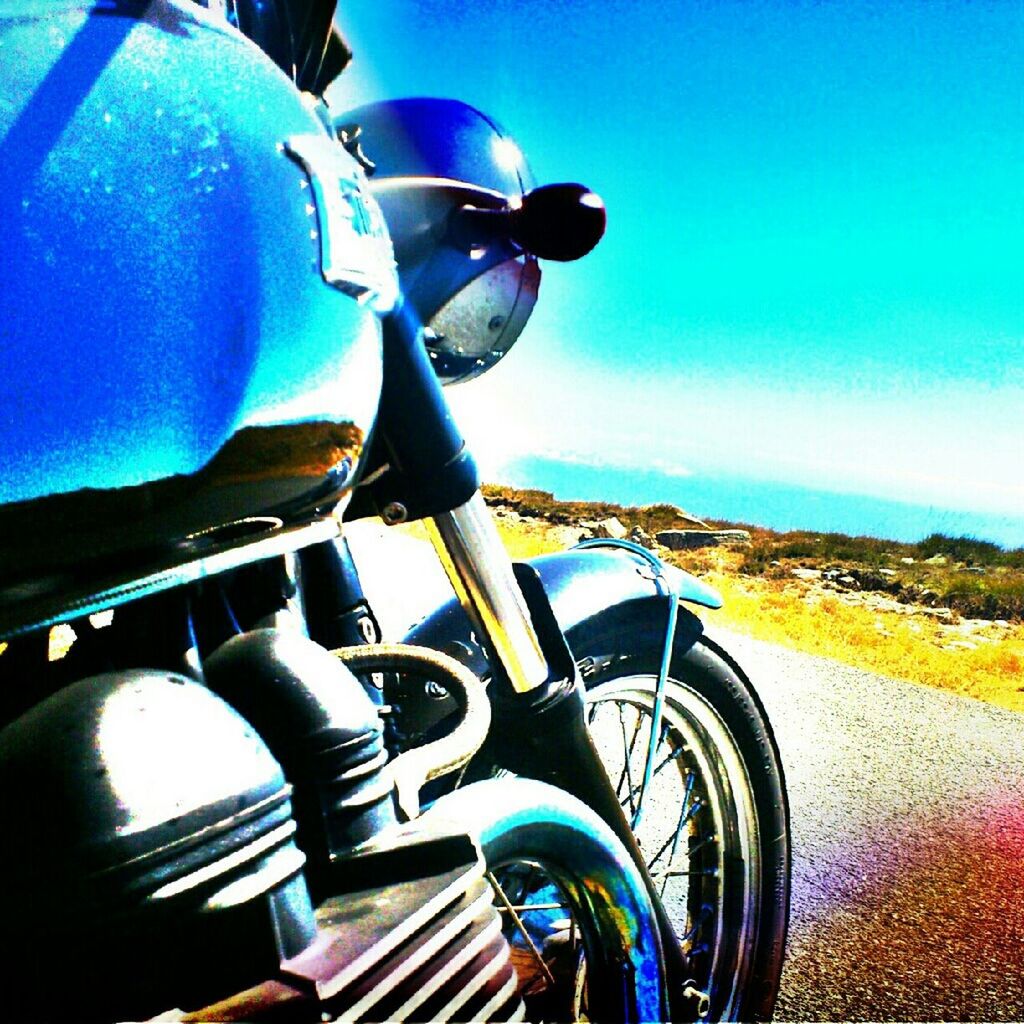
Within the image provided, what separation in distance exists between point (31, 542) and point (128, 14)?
18.0 inches

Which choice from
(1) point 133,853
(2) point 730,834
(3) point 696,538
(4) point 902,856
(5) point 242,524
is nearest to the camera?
(1) point 133,853

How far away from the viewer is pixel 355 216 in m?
0.99

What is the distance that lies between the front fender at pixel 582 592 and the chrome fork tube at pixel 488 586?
122mm

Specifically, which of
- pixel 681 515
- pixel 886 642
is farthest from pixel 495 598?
pixel 681 515

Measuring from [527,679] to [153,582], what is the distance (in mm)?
797

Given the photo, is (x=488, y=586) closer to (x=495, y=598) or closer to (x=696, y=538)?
(x=495, y=598)

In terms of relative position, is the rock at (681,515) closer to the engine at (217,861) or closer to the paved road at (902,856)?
the paved road at (902,856)

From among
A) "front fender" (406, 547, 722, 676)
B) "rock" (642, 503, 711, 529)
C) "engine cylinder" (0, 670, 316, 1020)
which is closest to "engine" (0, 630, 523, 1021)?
"engine cylinder" (0, 670, 316, 1020)

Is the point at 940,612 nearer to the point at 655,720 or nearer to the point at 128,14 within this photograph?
the point at 655,720

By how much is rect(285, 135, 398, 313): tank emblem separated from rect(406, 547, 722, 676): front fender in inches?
28.9

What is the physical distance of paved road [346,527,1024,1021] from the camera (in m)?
2.83

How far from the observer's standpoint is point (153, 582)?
0.78m

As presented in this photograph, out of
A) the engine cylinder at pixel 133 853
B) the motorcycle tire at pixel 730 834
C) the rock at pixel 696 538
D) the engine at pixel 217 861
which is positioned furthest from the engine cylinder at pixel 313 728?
the rock at pixel 696 538

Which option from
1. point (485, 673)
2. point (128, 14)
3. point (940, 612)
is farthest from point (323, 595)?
point (940, 612)
